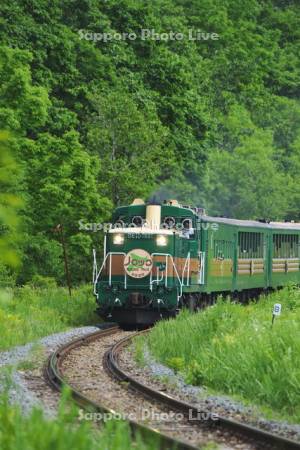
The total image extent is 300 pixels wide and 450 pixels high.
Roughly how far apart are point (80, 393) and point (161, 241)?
33.9 feet

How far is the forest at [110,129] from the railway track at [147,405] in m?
3.02

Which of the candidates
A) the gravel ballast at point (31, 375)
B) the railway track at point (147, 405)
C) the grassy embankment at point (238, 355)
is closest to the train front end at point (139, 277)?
the gravel ballast at point (31, 375)

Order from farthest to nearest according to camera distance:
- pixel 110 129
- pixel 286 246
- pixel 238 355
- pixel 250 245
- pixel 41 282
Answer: pixel 110 129, pixel 286 246, pixel 41 282, pixel 250 245, pixel 238 355

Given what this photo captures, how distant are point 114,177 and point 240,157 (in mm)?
31607

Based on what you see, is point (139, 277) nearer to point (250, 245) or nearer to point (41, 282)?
point (250, 245)

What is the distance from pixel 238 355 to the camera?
46.0 ft

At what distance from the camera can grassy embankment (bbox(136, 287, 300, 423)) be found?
12.4 meters

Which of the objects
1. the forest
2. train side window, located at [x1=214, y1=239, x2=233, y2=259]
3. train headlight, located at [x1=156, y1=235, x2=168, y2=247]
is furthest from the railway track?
train side window, located at [x1=214, y1=239, x2=233, y2=259]

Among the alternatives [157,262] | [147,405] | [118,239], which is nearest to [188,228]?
→ [157,262]

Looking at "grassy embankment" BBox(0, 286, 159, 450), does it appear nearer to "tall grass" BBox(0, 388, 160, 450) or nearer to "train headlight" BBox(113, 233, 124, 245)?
"tall grass" BBox(0, 388, 160, 450)

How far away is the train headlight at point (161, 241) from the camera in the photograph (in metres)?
22.4

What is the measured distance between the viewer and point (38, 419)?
25.2 feet

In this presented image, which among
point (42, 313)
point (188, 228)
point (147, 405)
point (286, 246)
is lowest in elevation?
point (147, 405)

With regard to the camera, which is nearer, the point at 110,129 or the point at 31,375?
the point at 31,375
